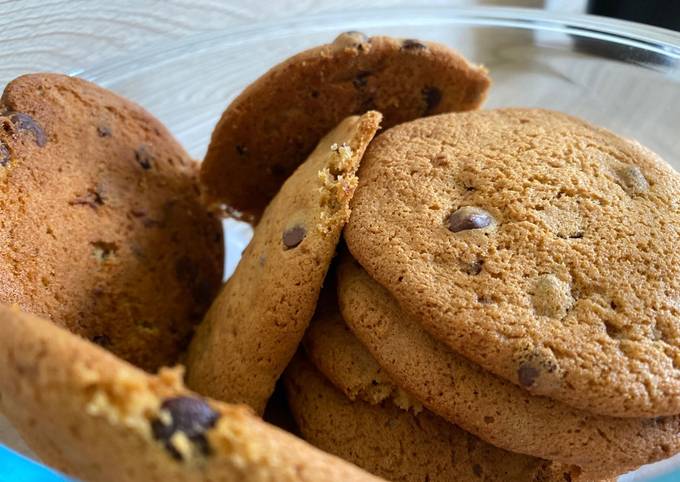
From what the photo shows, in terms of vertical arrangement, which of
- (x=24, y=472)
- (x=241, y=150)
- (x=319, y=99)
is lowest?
(x=24, y=472)

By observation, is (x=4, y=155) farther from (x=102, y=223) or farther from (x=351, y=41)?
(x=351, y=41)

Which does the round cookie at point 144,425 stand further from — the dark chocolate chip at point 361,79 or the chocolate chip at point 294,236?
the dark chocolate chip at point 361,79

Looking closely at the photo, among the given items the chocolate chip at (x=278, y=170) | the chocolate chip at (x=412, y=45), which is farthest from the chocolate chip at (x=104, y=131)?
the chocolate chip at (x=412, y=45)

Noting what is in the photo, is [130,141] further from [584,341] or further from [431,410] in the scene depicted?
[584,341]

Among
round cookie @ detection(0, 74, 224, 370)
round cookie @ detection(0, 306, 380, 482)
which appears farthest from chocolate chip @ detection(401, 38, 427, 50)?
round cookie @ detection(0, 306, 380, 482)

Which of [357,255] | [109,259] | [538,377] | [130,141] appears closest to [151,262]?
[109,259]

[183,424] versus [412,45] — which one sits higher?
[412,45]

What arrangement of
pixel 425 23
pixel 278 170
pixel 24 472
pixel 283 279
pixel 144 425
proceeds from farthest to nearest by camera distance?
pixel 425 23
pixel 278 170
pixel 283 279
pixel 24 472
pixel 144 425

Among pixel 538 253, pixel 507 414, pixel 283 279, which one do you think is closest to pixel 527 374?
pixel 507 414
